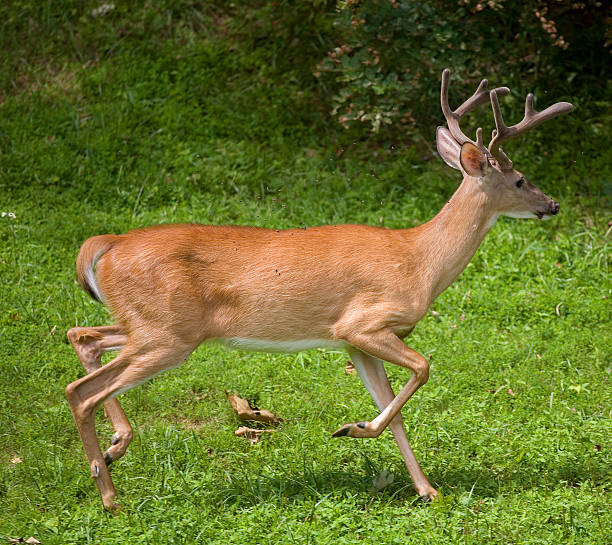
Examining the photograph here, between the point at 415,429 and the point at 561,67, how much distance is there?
501 cm

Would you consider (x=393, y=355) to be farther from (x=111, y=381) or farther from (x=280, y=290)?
(x=111, y=381)

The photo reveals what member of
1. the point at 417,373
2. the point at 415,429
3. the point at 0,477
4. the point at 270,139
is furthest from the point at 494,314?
the point at 0,477

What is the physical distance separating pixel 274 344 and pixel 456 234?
115cm

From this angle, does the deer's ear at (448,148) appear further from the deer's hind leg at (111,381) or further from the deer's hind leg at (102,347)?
the deer's hind leg at (102,347)

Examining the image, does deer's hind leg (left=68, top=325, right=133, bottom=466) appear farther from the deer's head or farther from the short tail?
the deer's head

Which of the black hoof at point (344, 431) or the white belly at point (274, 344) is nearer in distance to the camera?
the black hoof at point (344, 431)

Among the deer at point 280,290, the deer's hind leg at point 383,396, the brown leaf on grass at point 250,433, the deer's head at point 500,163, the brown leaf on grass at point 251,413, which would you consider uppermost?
the deer's head at point 500,163

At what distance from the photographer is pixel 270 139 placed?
9273 millimetres

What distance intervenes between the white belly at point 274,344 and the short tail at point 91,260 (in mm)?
711

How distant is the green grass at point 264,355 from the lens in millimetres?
4934

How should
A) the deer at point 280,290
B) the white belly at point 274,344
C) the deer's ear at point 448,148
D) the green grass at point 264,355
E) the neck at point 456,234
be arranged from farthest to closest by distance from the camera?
the deer's ear at point 448,148 < the neck at point 456,234 < the white belly at point 274,344 < the deer at point 280,290 < the green grass at point 264,355

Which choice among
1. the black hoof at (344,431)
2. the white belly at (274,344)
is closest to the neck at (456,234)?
the white belly at (274,344)

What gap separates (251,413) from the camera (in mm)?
5941

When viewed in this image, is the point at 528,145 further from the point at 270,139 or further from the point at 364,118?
the point at 270,139
